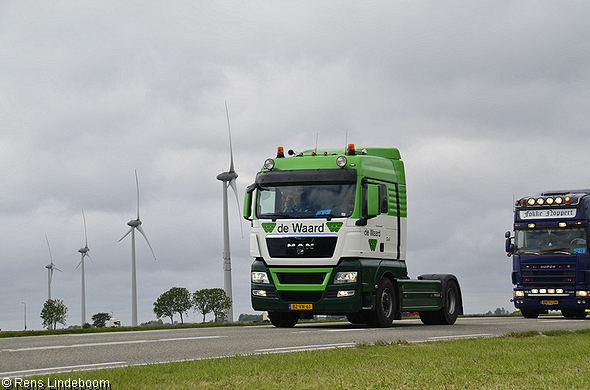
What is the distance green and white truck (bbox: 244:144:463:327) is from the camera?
16516 mm

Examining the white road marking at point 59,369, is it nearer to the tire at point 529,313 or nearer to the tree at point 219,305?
the tire at point 529,313

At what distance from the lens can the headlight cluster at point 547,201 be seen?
25266 mm

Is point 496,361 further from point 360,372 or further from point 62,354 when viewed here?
point 62,354

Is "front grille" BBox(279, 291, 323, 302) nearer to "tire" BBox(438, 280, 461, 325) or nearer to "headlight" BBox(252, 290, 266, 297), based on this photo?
"headlight" BBox(252, 290, 266, 297)

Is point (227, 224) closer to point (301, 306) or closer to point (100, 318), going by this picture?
point (301, 306)

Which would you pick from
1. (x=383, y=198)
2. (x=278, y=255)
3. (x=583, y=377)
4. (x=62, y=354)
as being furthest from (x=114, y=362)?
(x=383, y=198)

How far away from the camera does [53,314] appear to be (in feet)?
365

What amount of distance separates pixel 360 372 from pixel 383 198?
361 inches

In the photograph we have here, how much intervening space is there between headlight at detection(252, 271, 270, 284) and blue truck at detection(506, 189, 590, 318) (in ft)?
39.6

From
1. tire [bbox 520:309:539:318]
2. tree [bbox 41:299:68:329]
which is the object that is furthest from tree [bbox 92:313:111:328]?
tire [bbox 520:309:539:318]

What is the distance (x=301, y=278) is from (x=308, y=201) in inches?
68.7

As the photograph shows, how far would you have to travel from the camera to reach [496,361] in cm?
924

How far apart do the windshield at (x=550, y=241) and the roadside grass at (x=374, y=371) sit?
14933 millimetres

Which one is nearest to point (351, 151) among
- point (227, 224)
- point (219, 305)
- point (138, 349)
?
point (138, 349)
